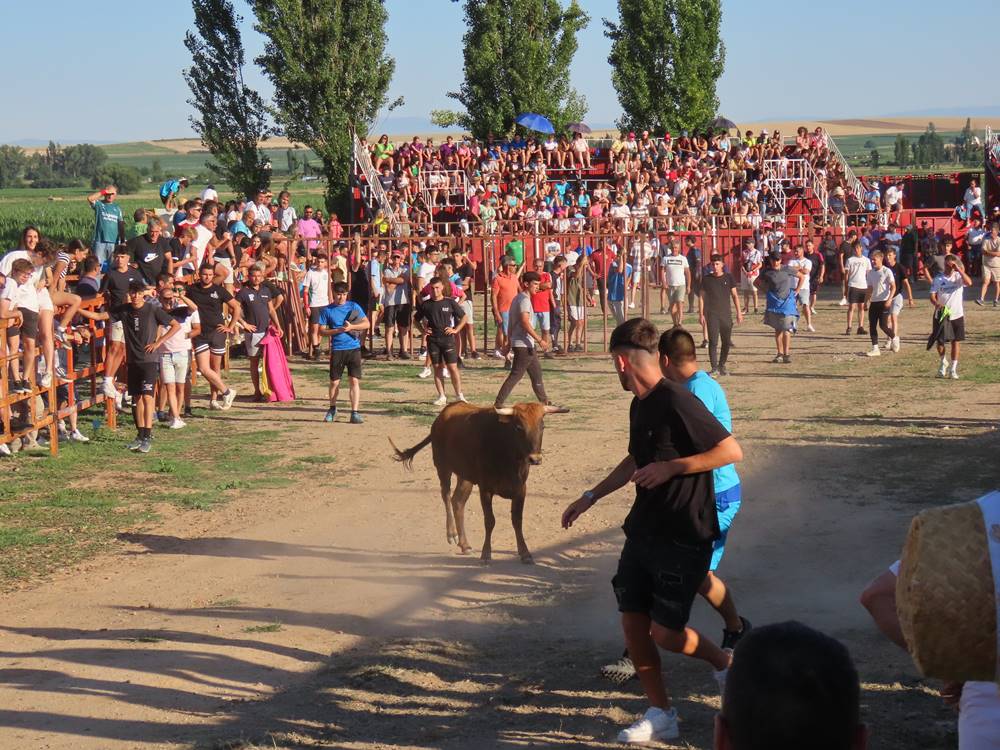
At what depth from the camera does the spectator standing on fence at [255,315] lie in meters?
17.0

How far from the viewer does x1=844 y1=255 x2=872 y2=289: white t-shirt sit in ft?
72.5

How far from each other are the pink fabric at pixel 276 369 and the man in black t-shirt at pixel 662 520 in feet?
39.1

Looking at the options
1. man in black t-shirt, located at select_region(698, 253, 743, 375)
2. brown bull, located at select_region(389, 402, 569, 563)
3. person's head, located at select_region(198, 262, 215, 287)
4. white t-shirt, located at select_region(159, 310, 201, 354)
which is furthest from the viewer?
man in black t-shirt, located at select_region(698, 253, 743, 375)

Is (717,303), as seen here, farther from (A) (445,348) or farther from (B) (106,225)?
(B) (106,225)

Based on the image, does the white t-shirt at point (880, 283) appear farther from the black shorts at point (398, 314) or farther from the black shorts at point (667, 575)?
the black shorts at point (667, 575)

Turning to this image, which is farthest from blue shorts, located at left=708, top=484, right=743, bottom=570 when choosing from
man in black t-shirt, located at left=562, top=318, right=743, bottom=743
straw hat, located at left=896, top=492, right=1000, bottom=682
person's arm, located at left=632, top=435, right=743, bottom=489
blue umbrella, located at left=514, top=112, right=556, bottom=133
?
blue umbrella, located at left=514, top=112, right=556, bottom=133

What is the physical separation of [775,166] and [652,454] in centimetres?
3354

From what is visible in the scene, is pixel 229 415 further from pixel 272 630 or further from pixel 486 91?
pixel 486 91

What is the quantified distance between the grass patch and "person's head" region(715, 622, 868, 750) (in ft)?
19.6

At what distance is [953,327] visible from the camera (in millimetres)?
17469

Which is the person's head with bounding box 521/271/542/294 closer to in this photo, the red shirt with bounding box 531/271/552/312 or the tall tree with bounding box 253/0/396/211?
the red shirt with bounding box 531/271/552/312

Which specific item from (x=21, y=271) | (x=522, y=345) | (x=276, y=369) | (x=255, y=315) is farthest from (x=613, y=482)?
(x=276, y=369)

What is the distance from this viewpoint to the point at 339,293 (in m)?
15.6

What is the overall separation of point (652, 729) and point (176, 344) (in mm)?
10173
